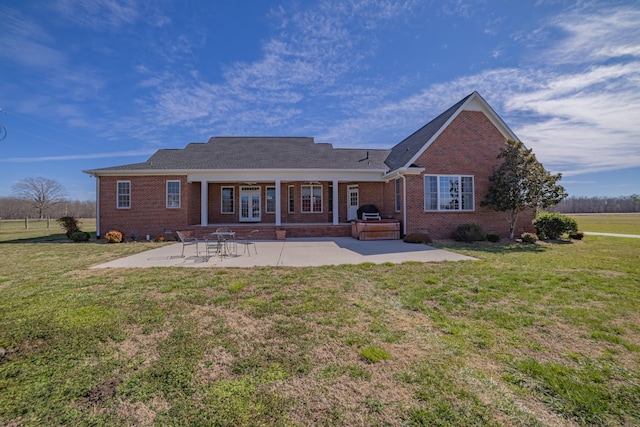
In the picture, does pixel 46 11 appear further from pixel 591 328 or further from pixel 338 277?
pixel 591 328

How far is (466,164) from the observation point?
15039 mm

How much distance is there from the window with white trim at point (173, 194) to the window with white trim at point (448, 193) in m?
14.3

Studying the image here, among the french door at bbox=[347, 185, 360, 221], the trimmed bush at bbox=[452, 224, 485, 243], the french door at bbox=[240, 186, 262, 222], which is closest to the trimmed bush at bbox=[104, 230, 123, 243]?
the french door at bbox=[240, 186, 262, 222]

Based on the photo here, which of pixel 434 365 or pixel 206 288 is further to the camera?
pixel 206 288

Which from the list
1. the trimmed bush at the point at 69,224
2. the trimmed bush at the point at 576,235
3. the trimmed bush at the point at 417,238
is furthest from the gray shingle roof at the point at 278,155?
the trimmed bush at the point at 576,235

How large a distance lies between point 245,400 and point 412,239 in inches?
470

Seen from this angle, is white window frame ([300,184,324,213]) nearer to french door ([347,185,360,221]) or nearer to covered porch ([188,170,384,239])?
covered porch ([188,170,384,239])

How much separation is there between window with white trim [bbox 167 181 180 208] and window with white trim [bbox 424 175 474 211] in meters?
14.3

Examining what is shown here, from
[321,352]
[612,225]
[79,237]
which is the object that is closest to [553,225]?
[612,225]

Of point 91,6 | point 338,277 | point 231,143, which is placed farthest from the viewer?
point 231,143

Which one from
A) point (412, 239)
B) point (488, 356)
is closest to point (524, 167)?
point (412, 239)

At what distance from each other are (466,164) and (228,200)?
15.6 m

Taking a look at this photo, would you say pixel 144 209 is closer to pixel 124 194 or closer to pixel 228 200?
pixel 124 194

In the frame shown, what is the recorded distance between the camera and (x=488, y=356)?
321cm
